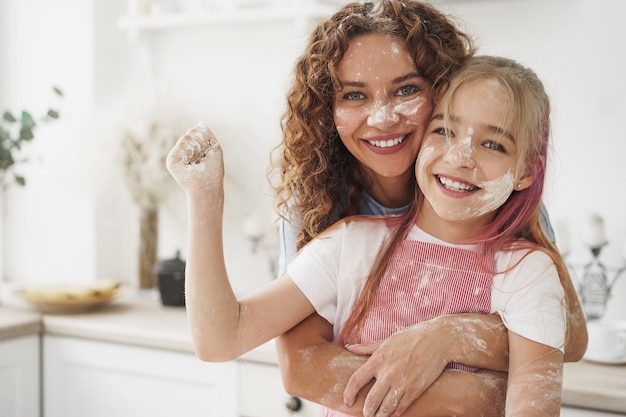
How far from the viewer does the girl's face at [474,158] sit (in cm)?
115

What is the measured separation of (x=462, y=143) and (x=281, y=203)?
38cm

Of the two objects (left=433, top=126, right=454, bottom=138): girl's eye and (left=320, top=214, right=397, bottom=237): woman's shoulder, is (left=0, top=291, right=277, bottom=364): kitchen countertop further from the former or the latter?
(left=433, top=126, right=454, bottom=138): girl's eye

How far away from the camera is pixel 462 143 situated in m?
1.16

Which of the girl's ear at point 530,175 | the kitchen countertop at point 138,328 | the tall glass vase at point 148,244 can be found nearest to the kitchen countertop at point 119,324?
the kitchen countertop at point 138,328

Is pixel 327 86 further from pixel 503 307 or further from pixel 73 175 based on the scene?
pixel 73 175

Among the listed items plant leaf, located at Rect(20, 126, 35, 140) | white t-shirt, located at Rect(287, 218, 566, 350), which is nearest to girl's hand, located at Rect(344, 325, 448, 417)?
white t-shirt, located at Rect(287, 218, 566, 350)

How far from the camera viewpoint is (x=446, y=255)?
124 cm

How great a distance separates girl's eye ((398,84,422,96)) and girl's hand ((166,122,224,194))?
12.9 inches

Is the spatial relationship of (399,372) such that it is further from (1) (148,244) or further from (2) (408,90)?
(1) (148,244)

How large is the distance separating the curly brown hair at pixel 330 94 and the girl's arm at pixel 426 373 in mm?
221

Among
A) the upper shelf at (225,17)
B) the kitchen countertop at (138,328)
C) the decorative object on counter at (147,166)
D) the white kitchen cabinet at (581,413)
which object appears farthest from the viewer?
the decorative object on counter at (147,166)

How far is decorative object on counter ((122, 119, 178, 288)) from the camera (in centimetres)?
231

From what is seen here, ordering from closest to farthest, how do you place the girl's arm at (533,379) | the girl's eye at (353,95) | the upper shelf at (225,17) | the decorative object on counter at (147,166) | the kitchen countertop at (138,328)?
the girl's arm at (533,379) → the girl's eye at (353,95) → the kitchen countertop at (138,328) → the upper shelf at (225,17) → the decorative object on counter at (147,166)

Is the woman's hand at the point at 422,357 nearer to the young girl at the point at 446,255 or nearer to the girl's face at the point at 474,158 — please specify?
the young girl at the point at 446,255
